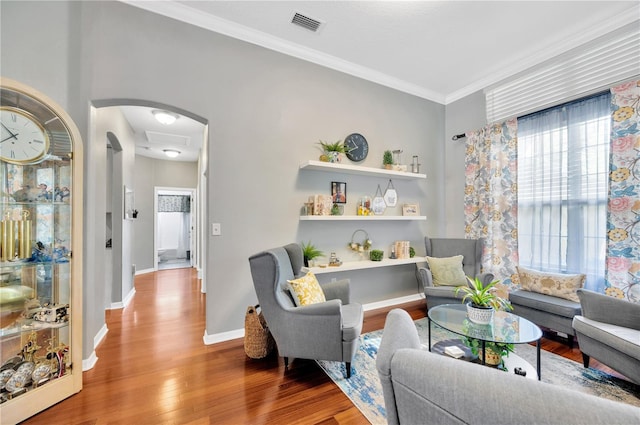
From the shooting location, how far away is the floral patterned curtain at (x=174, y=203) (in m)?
8.43

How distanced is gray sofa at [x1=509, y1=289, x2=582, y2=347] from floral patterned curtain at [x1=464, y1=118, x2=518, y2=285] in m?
0.53

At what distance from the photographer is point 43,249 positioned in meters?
1.96

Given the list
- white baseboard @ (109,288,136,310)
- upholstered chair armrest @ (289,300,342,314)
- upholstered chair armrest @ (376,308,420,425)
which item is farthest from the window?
white baseboard @ (109,288,136,310)

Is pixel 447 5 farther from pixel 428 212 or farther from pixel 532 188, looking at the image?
pixel 428 212

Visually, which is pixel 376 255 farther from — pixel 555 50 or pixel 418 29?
pixel 555 50

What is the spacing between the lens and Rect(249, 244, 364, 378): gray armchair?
2039 mm

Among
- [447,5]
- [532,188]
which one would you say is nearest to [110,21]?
[447,5]

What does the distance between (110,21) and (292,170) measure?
210 cm

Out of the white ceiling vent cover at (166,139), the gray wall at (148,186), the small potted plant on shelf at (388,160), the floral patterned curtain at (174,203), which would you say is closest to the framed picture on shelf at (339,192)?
the small potted plant on shelf at (388,160)

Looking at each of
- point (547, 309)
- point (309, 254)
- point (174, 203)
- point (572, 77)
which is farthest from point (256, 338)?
point (174, 203)

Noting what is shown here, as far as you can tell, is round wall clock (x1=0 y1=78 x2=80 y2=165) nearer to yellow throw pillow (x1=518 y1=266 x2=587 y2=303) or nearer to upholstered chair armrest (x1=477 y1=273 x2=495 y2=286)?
upholstered chair armrest (x1=477 y1=273 x2=495 y2=286)

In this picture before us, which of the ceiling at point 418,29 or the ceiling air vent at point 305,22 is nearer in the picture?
the ceiling at point 418,29

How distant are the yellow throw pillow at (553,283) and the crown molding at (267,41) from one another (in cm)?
294

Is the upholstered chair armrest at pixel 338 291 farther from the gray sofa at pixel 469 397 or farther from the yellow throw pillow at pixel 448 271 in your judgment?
the gray sofa at pixel 469 397
